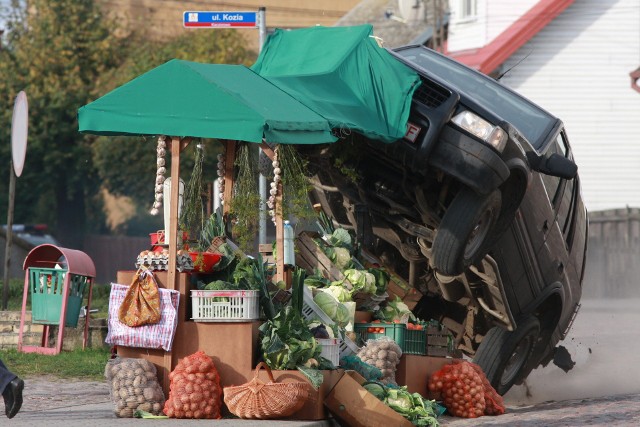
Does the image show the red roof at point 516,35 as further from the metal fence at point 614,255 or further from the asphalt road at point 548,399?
the asphalt road at point 548,399

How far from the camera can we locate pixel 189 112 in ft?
30.4

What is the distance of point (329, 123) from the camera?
32.4 ft

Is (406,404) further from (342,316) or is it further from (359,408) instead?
(342,316)

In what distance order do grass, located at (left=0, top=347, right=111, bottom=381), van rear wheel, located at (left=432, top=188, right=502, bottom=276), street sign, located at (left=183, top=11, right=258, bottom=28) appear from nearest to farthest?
van rear wheel, located at (left=432, top=188, right=502, bottom=276), grass, located at (left=0, top=347, right=111, bottom=381), street sign, located at (left=183, top=11, right=258, bottom=28)

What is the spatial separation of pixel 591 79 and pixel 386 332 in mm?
27739

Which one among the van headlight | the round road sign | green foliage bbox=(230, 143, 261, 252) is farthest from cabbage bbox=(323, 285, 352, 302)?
the round road sign

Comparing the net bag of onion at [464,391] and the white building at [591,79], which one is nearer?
the net bag of onion at [464,391]

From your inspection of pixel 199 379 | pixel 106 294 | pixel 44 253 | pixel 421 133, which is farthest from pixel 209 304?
pixel 106 294

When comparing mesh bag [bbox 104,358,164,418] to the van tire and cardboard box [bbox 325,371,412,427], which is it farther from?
the van tire

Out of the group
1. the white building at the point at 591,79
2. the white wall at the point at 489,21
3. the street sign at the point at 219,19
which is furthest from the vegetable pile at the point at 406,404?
the white wall at the point at 489,21

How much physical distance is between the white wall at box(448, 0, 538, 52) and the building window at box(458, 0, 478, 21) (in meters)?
0.19

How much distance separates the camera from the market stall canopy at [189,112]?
9.22m

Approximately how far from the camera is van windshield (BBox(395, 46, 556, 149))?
11797mm

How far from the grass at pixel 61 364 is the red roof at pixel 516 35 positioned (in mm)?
23674
